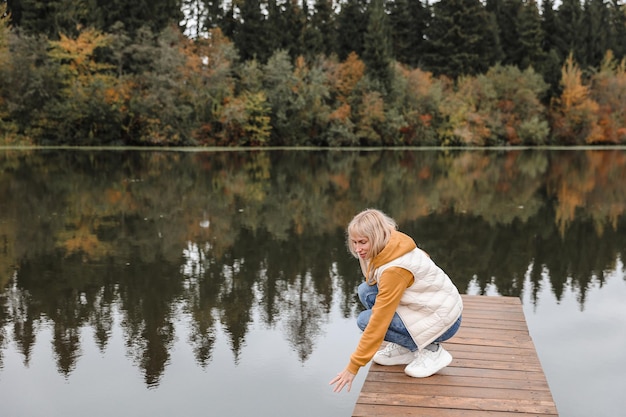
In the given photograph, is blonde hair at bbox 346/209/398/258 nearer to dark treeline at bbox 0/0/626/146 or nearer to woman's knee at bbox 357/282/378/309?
woman's knee at bbox 357/282/378/309

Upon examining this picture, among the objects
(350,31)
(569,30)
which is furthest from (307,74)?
(569,30)

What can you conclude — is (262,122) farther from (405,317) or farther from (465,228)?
(405,317)

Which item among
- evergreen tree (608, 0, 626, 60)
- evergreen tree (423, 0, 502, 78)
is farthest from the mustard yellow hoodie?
evergreen tree (608, 0, 626, 60)

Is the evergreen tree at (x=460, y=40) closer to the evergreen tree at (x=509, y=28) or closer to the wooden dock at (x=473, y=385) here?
the evergreen tree at (x=509, y=28)

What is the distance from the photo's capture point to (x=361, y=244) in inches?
159

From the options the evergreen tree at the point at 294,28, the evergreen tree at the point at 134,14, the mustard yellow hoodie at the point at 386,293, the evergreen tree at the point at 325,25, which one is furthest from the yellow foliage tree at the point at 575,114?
the mustard yellow hoodie at the point at 386,293

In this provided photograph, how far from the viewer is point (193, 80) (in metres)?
43.5

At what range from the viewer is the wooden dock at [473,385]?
392 centimetres

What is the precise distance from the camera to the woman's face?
4023 millimetres

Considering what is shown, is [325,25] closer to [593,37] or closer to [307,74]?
[307,74]

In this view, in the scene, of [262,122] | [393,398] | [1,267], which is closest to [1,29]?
[262,122]

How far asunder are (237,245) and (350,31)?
47.9 metres

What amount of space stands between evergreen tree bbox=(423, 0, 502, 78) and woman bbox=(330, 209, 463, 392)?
56.9 m

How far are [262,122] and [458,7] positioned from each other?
2535 cm
